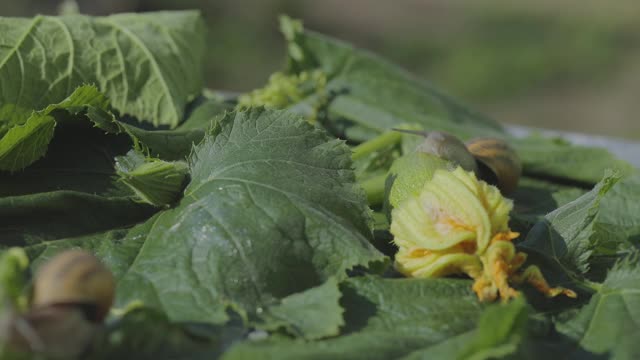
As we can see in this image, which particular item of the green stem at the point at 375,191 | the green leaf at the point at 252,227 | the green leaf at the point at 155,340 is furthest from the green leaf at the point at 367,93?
the green leaf at the point at 155,340

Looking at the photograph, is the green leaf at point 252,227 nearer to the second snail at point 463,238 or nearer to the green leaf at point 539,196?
the second snail at point 463,238

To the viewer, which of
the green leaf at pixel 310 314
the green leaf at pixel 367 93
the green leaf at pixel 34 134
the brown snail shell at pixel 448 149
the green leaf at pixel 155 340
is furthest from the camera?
the green leaf at pixel 367 93

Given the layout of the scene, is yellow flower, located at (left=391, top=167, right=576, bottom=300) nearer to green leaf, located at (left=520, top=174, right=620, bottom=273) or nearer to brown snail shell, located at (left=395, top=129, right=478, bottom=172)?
green leaf, located at (left=520, top=174, right=620, bottom=273)

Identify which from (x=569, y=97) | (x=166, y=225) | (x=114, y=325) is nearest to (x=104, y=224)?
(x=166, y=225)

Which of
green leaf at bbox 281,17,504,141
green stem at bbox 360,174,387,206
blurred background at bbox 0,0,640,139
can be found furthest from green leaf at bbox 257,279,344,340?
blurred background at bbox 0,0,640,139

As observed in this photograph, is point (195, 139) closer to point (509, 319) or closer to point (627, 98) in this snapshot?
point (509, 319)

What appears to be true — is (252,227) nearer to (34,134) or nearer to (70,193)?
(70,193)

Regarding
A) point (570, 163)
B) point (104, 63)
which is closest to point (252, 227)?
point (104, 63)
